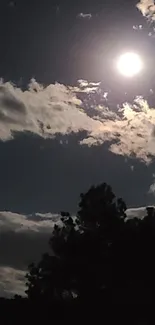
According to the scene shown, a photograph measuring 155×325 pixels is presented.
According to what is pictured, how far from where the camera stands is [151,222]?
165 ft

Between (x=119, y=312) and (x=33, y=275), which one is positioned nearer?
(x=119, y=312)

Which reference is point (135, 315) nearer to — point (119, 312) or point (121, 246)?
point (119, 312)

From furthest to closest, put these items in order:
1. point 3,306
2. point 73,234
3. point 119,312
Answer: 1. point 73,234
2. point 3,306
3. point 119,312

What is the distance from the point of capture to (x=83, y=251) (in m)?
52.0

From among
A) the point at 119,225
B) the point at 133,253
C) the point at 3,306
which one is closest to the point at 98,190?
the point at 119,225

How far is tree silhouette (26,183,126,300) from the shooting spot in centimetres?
5066

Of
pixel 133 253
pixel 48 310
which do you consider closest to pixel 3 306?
pixel 48 310

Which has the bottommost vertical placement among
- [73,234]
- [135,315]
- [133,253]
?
[135,315]

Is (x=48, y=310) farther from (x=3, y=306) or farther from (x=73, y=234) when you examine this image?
(x=73, y=234)

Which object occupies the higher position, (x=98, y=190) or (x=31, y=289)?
(x=98, y=190)

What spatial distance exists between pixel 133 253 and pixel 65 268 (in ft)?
23.3

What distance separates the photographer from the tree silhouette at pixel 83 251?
5066 cm

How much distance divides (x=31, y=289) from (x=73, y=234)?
546cm

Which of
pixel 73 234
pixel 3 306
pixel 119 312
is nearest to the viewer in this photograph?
pixel 119 312
